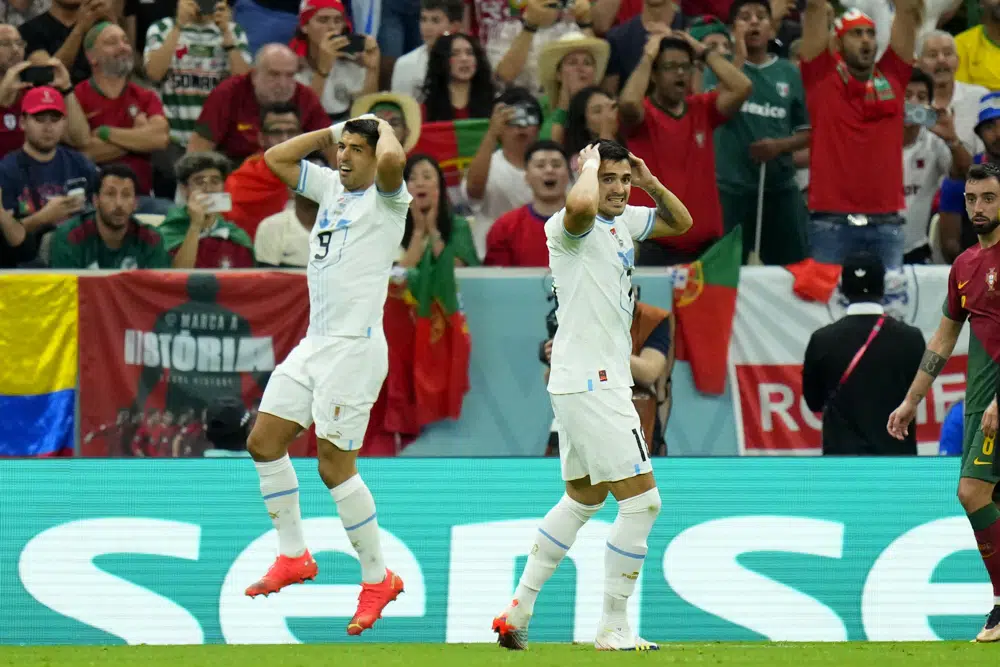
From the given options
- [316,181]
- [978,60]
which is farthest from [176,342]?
[978,60]

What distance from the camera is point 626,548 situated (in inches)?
282

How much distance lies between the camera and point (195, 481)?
874cm

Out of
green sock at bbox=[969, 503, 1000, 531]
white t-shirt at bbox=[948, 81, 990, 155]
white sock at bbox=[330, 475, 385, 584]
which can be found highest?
white t-shirt at bbox=[948, 81, 990, 155]

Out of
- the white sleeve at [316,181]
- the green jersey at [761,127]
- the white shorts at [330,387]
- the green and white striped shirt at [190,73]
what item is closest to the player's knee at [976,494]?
the white shorts at [330,387]

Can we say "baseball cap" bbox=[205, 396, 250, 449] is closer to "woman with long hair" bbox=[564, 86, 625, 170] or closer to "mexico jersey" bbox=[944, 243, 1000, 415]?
"woman with long hair" bbox=[564, 86, 625, 170]

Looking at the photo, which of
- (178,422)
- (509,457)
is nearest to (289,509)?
(509,457)

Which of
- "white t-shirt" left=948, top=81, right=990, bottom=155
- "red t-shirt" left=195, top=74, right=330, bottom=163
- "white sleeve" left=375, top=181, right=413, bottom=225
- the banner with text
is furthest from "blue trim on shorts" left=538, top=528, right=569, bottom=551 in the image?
"white t-shirt" left=948, top=81, right=990, bottom=155

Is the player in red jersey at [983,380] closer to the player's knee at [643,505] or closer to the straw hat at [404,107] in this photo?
the player's knee at [643,505]

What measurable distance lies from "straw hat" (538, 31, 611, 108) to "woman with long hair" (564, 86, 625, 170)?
67cm

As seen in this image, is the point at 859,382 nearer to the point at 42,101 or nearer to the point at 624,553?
the point at 624,553

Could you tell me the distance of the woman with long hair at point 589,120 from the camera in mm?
11617

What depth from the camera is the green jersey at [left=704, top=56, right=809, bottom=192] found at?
12141mm

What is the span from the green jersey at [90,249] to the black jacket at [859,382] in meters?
4.88

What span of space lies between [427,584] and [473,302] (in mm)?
2948
